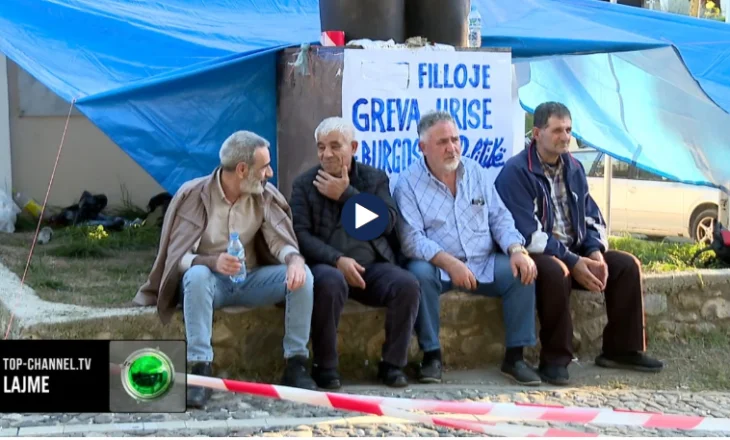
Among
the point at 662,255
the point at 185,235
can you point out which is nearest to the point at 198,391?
the point at 185,235

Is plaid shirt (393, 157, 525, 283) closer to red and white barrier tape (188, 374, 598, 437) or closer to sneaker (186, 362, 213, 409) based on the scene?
red and white barrier tape (188, 374, 598, 437)

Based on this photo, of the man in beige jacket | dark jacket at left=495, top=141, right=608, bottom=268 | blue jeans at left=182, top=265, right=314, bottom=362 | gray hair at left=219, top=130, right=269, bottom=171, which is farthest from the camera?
dark jacket at left=495, top=141, right=608, bottom=268

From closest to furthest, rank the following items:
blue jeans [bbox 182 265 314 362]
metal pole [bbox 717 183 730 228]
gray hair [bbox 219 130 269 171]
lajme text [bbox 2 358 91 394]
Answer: lajme text [bbox 2 358 91 394], blue jeans [bbox 182 265 314 362], gray hair [bbox 219 130 269 171], metal pole [bbox 717 183 730 228]

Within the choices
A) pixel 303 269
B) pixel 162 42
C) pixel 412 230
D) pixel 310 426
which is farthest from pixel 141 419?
pixel 162 42

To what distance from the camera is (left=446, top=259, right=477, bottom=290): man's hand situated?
535 centimetres

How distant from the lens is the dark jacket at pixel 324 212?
527 cm

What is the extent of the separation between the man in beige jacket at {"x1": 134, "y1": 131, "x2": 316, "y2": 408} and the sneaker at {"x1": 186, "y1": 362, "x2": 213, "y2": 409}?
0.04m

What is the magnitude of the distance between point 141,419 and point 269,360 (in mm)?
980

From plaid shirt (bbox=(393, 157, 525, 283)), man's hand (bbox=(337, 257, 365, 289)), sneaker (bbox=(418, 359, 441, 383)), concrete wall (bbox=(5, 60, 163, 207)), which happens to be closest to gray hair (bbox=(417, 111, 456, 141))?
plaid shirt (bbox=(393, 157, 525, 283))

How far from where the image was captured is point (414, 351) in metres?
5.58

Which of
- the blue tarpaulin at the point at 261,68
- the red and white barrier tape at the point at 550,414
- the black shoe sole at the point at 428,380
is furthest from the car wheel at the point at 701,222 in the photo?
the red and white barrier tape at the point at 550,414

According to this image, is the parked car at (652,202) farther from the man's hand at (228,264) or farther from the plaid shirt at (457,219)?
the man's hand at (228,264)

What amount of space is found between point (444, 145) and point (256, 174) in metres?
1.09

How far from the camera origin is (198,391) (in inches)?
186
